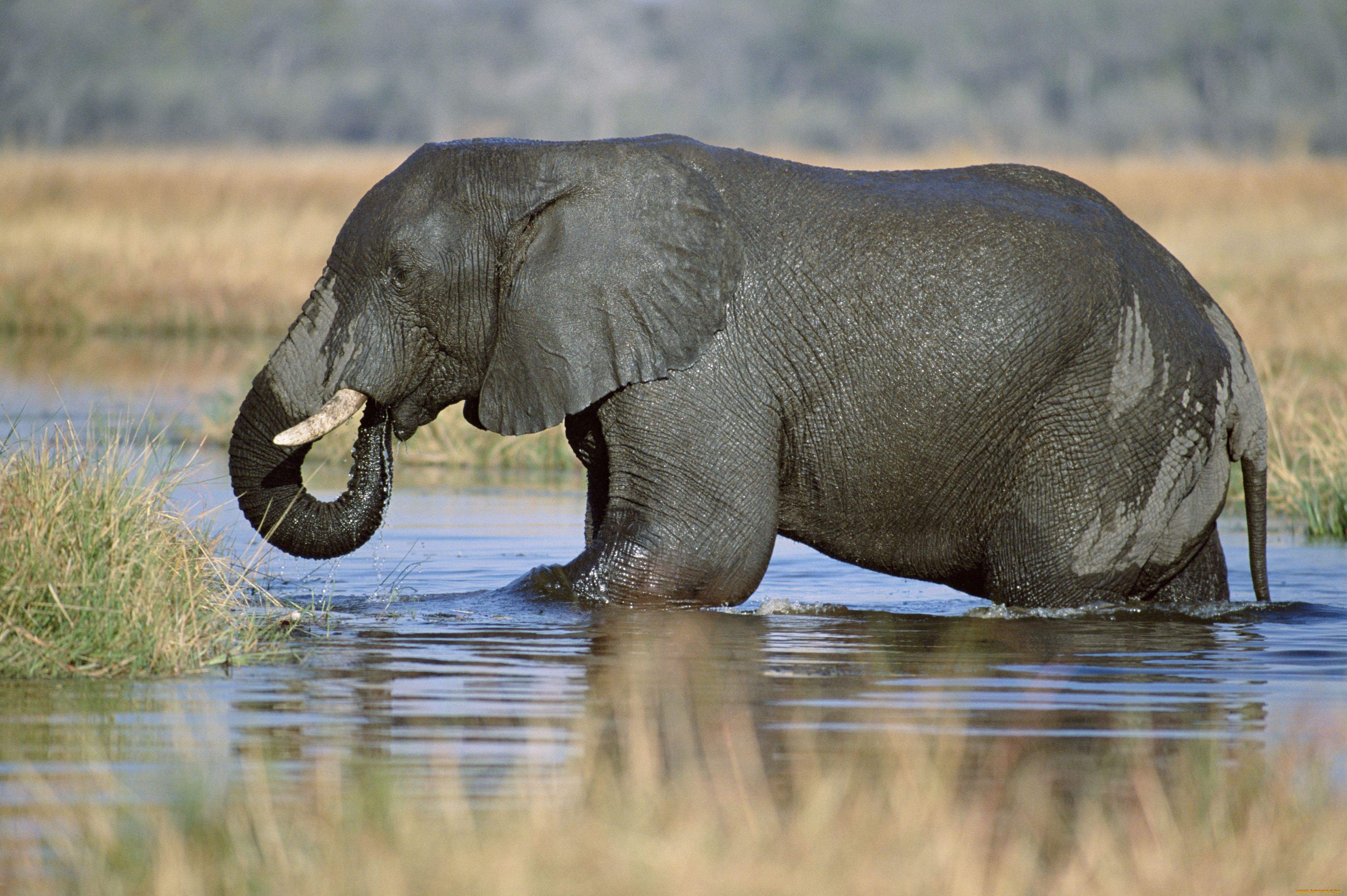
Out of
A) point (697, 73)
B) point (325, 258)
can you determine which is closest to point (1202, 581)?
point (325, 258)

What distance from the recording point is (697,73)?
90375mm

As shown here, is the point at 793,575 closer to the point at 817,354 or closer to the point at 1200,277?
the point at 817,354

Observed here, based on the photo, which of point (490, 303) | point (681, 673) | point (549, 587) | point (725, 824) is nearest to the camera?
point (725, 824)

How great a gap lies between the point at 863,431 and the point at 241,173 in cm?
2618

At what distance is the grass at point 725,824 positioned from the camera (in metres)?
4.20

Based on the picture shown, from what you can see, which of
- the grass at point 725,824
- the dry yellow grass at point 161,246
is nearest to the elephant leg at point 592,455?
the grass at point 725,824

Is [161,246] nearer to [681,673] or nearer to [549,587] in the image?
[549,587]

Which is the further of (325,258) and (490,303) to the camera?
(325,258)

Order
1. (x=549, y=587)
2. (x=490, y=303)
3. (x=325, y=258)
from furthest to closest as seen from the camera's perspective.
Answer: (x=325, y=258) < (x=549, y=587) < (x=490, y=303)

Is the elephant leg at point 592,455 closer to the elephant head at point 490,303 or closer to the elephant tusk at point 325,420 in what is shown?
the elephant head at point 490,303

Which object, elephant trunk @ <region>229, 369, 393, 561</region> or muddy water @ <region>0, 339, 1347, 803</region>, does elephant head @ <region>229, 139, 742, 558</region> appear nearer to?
elephant trunk @ <region>229, 369, 393, 561</region>

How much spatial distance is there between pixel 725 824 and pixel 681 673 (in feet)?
6.54

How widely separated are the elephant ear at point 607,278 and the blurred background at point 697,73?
51081 mm

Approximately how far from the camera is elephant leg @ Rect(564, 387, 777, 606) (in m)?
7.49
